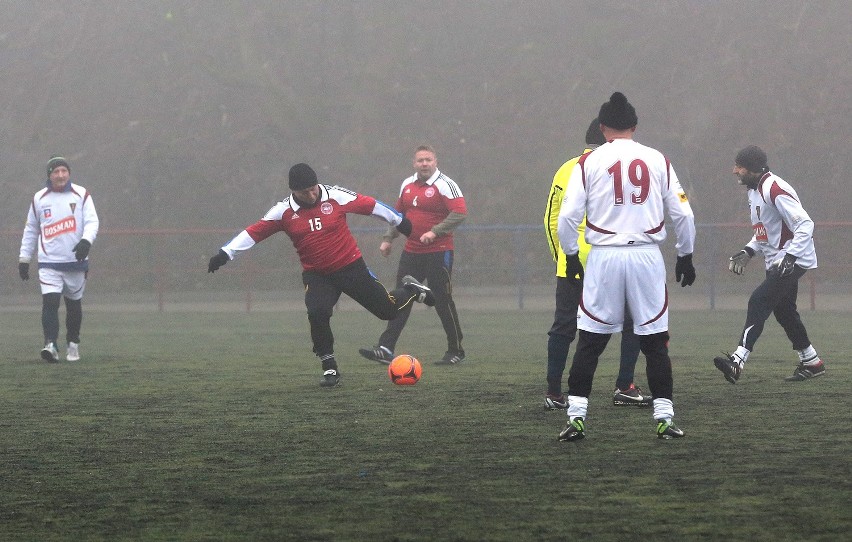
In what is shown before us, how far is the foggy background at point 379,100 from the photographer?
28.1 metres

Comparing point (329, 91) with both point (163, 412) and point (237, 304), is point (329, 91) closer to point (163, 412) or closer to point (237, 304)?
point (237, 304)

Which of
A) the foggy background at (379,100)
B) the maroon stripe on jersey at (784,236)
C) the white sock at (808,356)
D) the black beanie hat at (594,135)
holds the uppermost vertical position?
the foggy background at (379,100)

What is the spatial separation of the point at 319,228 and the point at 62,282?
3.86 meters

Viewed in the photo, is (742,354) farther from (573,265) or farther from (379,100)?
(379,100)

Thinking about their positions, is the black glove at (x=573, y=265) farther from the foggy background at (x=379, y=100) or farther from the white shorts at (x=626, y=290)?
the foggy background at (x=379, y=100)

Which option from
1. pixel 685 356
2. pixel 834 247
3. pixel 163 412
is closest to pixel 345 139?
pixel 834 247

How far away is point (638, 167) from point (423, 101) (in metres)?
24.4

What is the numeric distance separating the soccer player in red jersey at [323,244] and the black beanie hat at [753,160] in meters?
2.57

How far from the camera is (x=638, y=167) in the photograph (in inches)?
250

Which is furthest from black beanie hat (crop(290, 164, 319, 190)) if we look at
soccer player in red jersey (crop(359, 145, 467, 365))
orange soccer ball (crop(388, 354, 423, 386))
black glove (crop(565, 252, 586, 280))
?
black glove (crop(565, 252, 586, 280))

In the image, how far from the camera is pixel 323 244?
940 centimetres

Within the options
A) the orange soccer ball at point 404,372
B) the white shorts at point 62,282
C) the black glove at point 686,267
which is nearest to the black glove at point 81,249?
the white shorts at point 62,282

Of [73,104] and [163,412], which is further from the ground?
[73,104]

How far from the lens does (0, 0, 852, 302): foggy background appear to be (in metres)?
28.1
